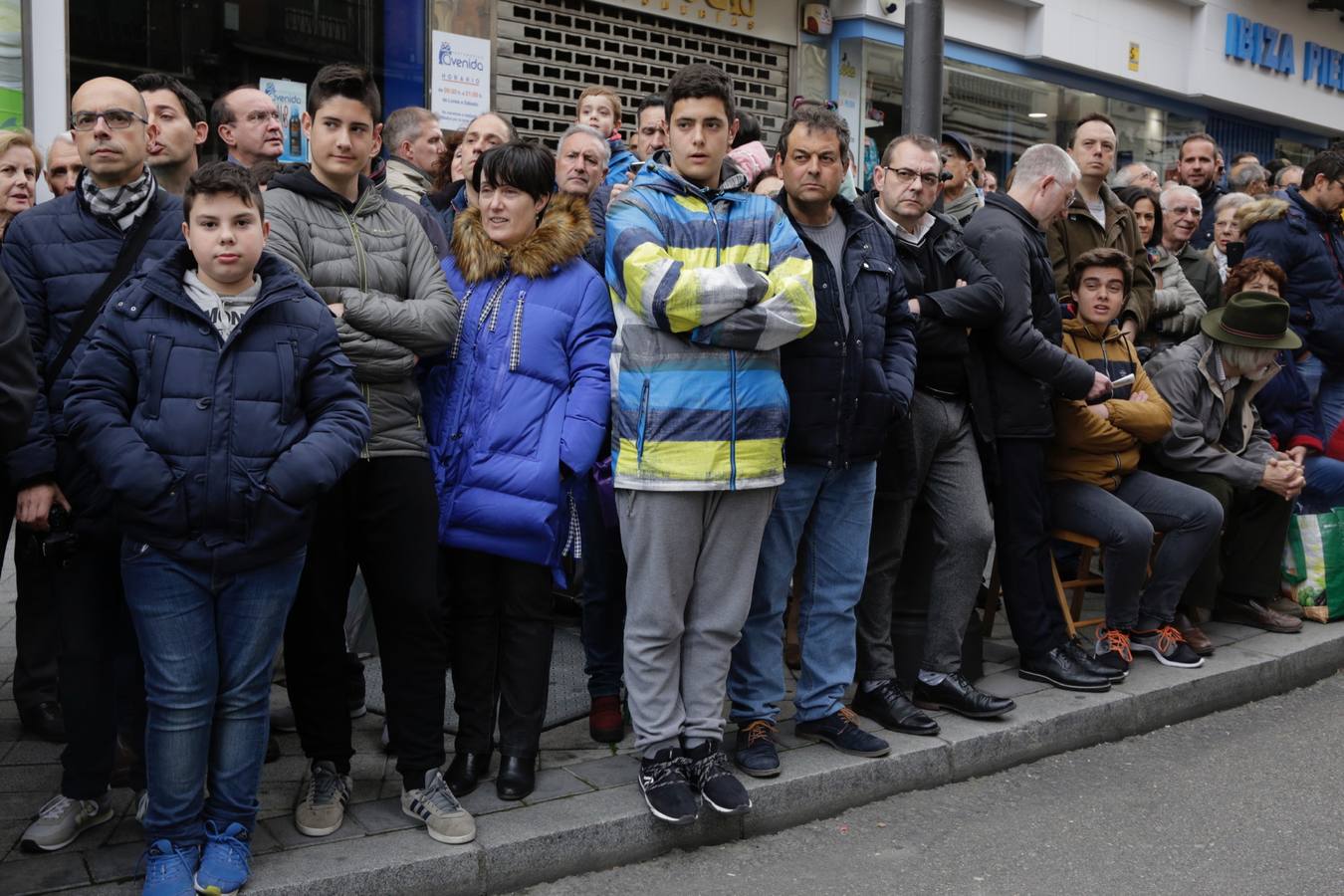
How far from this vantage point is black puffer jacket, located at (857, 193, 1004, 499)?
5152mm

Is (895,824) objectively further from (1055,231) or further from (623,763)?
(1055,231)

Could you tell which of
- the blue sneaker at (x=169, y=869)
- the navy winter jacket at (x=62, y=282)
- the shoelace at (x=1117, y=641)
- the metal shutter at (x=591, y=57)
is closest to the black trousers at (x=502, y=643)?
the blue sneaker at (x=169, y=869)

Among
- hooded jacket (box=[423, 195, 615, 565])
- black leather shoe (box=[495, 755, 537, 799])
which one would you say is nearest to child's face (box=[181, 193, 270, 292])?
hooded jacket (box=[423, 195, 615, 565])

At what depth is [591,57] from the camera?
38.5ft

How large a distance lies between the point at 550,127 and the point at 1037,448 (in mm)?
6901

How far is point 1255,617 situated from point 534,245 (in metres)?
4.63

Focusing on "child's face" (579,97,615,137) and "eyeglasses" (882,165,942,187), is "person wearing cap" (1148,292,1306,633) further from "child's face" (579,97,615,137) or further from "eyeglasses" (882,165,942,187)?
"child's face" (579,97,615,137)

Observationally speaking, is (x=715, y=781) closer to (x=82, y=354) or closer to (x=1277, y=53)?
(x=82, y=354)

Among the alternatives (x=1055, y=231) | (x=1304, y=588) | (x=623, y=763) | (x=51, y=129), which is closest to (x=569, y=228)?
(x=623, y=763)

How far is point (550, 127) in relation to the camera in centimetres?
1144

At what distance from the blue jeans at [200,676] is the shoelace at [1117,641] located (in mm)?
3861

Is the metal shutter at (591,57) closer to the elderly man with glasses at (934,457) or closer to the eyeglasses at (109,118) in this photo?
the elderly man with glasses at (934,457)

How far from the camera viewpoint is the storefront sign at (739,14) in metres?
12.2

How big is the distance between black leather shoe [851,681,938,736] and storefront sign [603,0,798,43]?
8.30 metres
